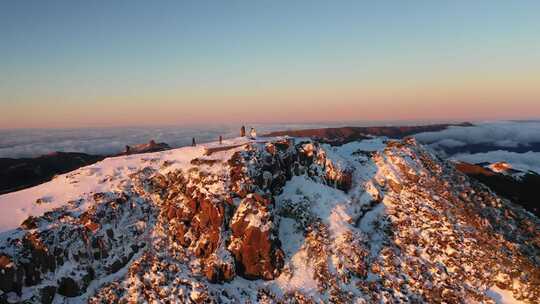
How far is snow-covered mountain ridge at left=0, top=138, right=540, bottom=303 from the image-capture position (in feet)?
125

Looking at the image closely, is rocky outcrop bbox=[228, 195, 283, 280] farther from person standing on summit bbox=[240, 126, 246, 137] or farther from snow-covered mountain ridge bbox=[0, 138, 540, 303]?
person standing on summit bbox=[240, 126, 246, 137]

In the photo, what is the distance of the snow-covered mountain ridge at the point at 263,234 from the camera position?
38250 mm

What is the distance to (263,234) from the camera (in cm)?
4288

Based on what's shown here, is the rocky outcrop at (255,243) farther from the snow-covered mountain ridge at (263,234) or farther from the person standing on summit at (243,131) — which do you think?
the person standing on summit at (243,131)

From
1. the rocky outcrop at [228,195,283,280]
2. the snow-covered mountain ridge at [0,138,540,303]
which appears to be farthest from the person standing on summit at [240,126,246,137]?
the rocky outcrop at [228,195,283,280]

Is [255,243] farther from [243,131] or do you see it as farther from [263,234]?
[243,131]

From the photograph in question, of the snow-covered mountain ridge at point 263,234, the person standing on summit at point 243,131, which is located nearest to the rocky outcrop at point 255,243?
the snow-covered mountain ridge at point 263,234

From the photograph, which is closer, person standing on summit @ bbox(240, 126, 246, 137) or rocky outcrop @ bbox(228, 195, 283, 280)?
rocky outcrop @ bbox(228, 195, 283, 280)

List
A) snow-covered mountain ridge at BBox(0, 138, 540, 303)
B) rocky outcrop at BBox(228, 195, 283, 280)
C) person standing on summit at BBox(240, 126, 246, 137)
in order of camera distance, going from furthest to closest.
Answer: person standing on summit at BBox(240, 126, 246, 137) → rocky outcrop at BBox(228, 195, 283, 280) → snow-covered mountain ridge at BBox(0, 138, 540, 303)

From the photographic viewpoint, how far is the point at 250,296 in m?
38.8

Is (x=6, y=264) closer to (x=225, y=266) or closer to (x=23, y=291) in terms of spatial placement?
(x=23, y=291)

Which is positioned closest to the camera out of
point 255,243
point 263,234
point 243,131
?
point 255,243

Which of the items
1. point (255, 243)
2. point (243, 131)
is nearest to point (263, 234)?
point (255, 243)

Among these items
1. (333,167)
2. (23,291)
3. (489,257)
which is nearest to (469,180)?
(489,257)
